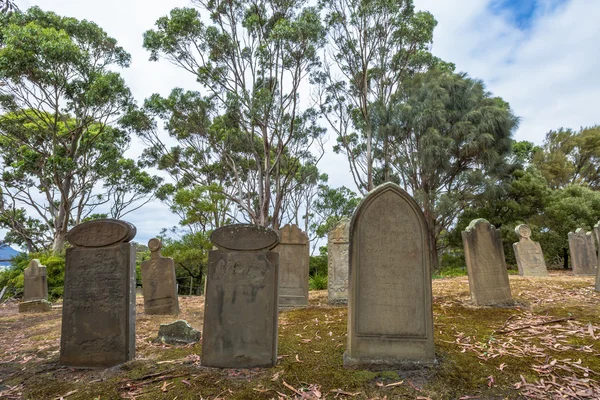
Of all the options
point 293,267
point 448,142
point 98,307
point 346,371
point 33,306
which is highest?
point 448,142

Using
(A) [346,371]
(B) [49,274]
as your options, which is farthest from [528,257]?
(B) [49,274]

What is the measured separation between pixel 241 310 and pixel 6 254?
20.3 meters

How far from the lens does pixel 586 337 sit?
3.73 m

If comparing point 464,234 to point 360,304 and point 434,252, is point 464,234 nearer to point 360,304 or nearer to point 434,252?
point 360,304

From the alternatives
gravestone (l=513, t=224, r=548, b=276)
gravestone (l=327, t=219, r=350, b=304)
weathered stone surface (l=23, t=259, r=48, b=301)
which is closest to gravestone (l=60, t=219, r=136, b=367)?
gravestone (l=327, t=219, r=350, b=304)

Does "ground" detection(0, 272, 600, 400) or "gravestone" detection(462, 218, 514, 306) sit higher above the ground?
"gravestone" detection(462, 218, 514, 306)

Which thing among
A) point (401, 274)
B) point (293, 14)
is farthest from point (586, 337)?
point (293, 14)

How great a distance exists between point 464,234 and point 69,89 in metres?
17.4

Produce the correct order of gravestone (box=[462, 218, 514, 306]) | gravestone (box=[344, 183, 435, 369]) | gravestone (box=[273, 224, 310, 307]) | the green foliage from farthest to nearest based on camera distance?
the green foliage, gravestone (box=[273, 224, 310, 307]), gravestone (box=[462, 218, 514, 306]), gravestone (box=[344, 183, 435, 369])

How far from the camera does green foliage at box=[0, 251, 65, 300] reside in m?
12.1

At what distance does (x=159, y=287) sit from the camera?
6770 mm

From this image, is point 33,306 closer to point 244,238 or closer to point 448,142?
point 244,238

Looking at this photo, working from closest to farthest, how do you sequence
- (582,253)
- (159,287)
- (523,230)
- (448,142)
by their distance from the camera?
(159,287) < (523,230) < (582,253) < (448,142)

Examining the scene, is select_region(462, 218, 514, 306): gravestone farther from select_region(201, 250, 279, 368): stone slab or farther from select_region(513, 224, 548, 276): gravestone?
select_region(513, 224, 548, 276): gravestone
